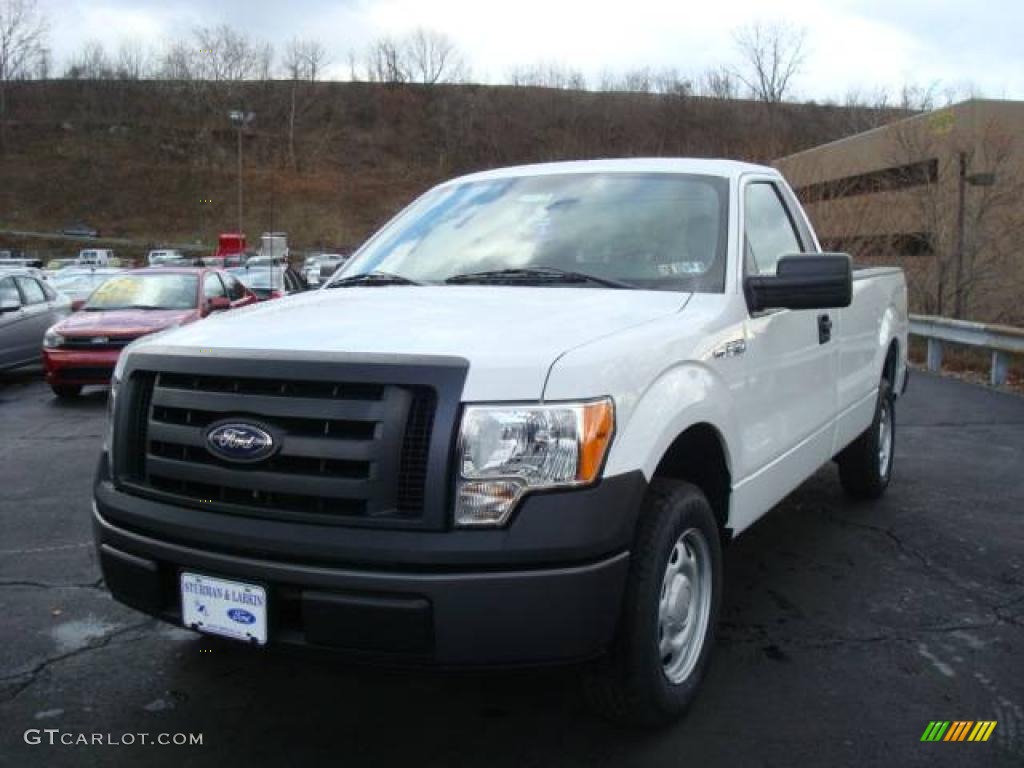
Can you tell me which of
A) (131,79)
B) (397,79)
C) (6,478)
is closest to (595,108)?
(397,79)

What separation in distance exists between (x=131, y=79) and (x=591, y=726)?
110m

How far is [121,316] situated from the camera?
11.2 m

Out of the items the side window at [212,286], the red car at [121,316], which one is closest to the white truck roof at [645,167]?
the red car at [121,316]

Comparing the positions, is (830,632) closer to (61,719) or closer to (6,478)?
(61,719)

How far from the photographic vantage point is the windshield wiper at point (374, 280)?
3.81m

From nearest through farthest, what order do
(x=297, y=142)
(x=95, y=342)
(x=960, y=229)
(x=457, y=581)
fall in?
1. (x=457, y=581)
2. (x=95, y=342)
3. (x=960, y=229)
4. (x=297, y=142)

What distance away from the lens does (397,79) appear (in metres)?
110

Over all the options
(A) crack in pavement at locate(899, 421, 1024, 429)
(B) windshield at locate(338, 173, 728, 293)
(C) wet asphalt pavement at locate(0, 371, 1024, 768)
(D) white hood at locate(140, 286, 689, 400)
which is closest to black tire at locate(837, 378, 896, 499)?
(C) wet asphalt pavement at locate(0, 371, 1024, 768)

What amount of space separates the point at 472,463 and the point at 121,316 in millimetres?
9938

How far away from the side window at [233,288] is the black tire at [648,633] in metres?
10.9

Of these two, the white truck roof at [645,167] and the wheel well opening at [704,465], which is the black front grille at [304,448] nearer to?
the wheel well opening at [704,465]

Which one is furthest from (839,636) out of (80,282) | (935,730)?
(80,282)

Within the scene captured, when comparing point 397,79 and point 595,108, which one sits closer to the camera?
point 595,108

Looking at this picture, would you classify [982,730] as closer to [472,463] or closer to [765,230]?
[472,463]
